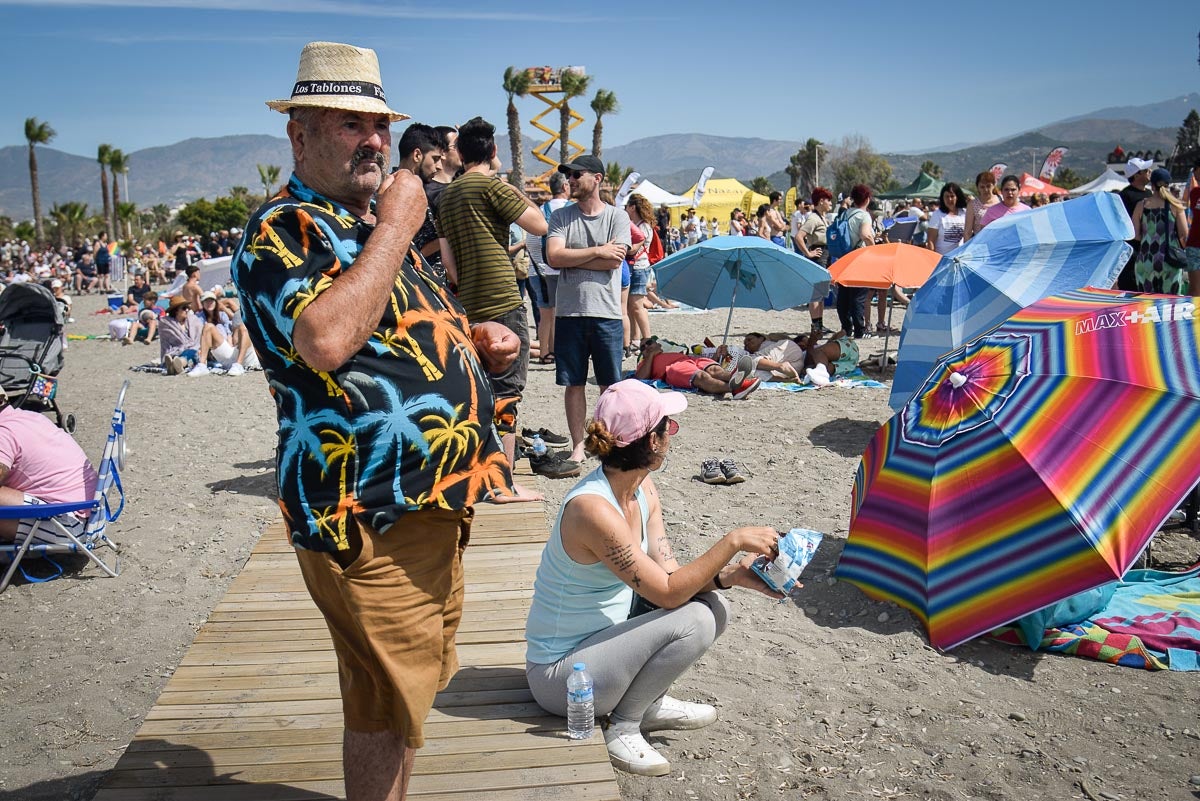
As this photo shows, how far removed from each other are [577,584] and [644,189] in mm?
25199

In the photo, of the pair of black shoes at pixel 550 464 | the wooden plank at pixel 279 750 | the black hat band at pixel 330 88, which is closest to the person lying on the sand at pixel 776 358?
the pair of black shoes at pixel 550 464

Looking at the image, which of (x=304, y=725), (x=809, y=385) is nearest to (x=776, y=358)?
(x=809, y=385)

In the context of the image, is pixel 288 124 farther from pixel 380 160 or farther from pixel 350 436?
pixel 350 436

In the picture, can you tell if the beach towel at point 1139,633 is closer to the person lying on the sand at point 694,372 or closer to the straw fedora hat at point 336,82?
the straw fedora hat at point 336,82

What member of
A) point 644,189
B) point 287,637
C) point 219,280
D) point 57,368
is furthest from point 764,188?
point 287,637

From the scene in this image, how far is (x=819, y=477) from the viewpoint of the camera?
6438 millimetres

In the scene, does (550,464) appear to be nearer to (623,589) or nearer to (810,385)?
(623,589)

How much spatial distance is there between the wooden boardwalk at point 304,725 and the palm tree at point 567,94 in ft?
188

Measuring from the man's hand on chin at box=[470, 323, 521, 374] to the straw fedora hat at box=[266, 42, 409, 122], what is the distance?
0.54 metres

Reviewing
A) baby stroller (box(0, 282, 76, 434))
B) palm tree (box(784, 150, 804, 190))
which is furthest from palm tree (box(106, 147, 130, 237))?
baby stroller (box(0, 282, 76, 434))

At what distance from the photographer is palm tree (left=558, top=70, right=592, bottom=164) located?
198 ft

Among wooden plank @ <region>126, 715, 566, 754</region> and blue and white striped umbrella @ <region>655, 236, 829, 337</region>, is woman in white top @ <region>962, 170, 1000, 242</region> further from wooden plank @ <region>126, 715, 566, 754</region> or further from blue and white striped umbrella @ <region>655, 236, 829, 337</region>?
wooden plank @ <region>126, 715, 566, 754</region>

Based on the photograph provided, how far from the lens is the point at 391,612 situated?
2025 mm

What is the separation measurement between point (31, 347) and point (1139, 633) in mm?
9641
